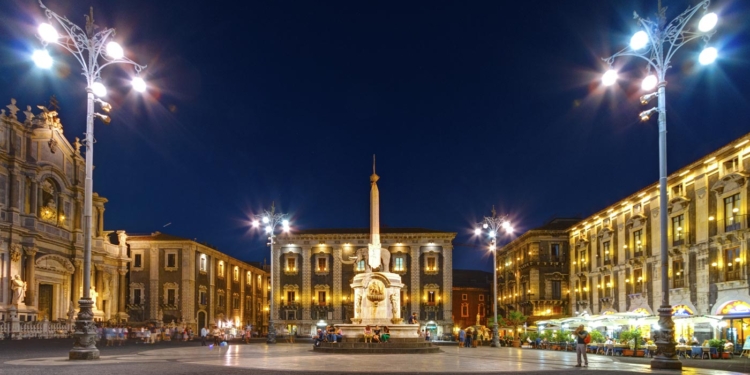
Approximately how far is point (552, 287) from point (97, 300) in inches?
1811

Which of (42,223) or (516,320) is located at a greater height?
(42,223)

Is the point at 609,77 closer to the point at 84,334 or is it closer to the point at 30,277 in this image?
the point at 84,334

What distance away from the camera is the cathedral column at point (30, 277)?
5069 centimetres

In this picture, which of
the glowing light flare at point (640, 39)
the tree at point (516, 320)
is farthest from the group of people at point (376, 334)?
the tree at point (516, 320)

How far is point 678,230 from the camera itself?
151 ft

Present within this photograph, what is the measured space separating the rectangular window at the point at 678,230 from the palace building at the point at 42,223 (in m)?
42.5

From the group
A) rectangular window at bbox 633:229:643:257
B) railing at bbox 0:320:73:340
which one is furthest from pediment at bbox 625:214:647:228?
railing at bbox 0:320:73:340

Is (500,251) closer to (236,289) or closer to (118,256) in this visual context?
(236,289)

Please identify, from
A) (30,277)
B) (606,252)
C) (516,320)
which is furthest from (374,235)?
(516,320)

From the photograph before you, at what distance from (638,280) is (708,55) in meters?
36.1

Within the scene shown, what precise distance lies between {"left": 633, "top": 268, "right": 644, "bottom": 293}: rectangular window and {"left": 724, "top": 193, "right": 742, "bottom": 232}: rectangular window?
572 inches

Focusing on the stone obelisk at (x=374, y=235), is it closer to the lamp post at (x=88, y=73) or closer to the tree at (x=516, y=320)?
the lamp post at (x=88, y=73)

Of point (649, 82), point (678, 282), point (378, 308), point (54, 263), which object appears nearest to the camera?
point (649, 82)

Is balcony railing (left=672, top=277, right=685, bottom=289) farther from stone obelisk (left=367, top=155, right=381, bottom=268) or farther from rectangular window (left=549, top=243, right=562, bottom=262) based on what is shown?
rectangular window (left=549, top=243, right=562, bottom=262)
